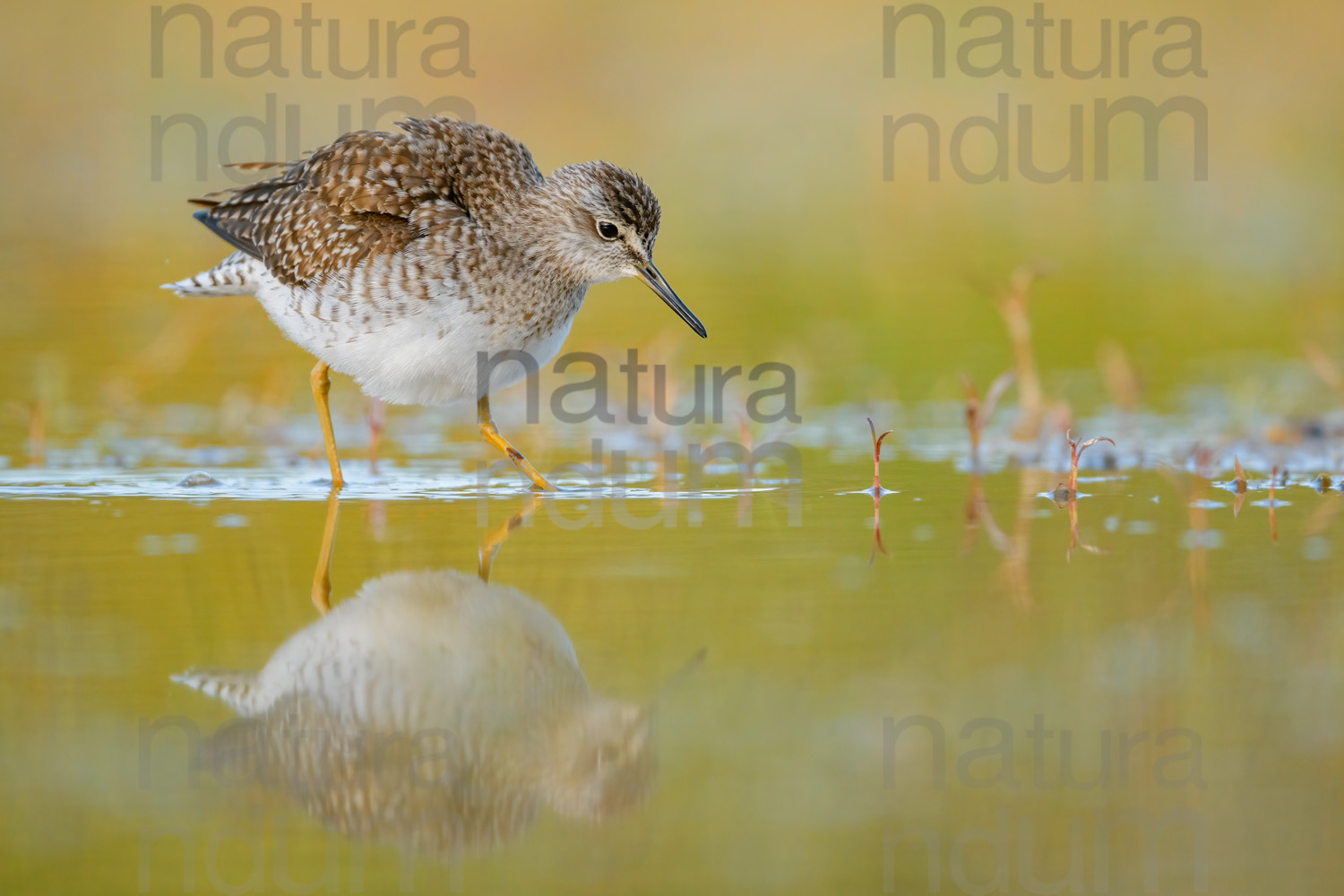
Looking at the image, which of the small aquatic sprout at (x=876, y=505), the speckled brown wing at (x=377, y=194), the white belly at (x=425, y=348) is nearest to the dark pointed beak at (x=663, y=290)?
the white belly at (x=425, y=348)

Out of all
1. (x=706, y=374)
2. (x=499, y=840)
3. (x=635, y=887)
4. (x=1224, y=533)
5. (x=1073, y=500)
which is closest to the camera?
(x=635, y=887)

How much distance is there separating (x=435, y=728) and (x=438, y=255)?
3.33 m

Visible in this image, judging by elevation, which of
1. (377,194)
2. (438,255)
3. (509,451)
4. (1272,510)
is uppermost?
(377,194)

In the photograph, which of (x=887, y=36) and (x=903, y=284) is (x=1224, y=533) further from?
(x=887, y=36)

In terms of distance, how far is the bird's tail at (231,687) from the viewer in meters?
4.04

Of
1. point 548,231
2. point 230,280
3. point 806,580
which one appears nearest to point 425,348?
point 548,231

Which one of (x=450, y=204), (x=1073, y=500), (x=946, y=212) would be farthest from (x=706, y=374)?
(x=946, y=212)

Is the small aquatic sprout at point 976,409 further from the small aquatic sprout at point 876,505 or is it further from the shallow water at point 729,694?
the shallow water at point 729,694

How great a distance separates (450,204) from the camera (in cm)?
707

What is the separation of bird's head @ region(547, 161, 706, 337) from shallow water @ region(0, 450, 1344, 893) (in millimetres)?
1290

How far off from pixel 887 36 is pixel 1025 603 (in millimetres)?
16849

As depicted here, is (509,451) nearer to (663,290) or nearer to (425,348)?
(425,348)

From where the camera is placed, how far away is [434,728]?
3.87 metres

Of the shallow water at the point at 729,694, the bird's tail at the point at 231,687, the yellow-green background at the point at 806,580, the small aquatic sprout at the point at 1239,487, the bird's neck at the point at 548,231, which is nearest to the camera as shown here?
the shallow water at the point at 729,694
